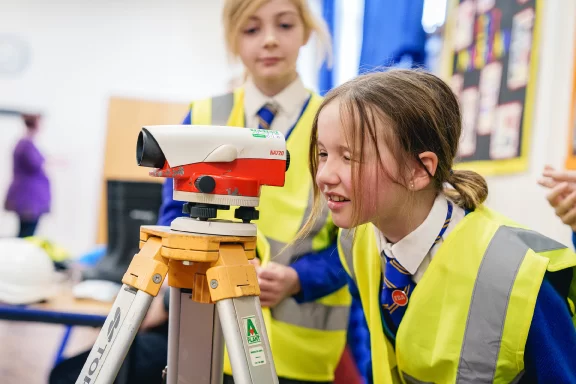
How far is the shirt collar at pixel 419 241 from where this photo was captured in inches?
34.8

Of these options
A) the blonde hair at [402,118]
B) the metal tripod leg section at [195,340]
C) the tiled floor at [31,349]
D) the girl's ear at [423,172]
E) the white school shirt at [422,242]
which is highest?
the blonde hair at [402,118]

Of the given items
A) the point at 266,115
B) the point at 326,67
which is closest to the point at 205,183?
the point at 266,115

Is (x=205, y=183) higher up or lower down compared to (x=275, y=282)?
higher up

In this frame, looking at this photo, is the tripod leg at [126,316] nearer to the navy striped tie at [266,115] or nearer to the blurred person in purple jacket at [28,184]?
the navy striped tie at [266,115]

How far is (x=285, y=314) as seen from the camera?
43.9 inches

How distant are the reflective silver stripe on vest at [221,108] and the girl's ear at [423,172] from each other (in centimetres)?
48

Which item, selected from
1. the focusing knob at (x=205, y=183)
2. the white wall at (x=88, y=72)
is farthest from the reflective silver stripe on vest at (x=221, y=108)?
the white wall at (x=88, y=72)

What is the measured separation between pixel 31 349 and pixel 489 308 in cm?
306

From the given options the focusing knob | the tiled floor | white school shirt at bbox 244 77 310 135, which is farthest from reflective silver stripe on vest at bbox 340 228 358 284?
the tiled floor

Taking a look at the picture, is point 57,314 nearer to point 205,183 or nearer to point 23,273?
point 23,273

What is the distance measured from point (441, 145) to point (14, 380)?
243cm

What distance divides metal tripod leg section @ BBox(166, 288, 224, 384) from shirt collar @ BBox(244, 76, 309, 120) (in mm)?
483

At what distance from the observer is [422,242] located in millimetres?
885

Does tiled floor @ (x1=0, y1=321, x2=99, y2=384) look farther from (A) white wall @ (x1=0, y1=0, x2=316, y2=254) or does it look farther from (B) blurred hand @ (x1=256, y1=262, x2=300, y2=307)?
(A) white wall @ (x1=0, y1=0, x2=316, y2=254)
